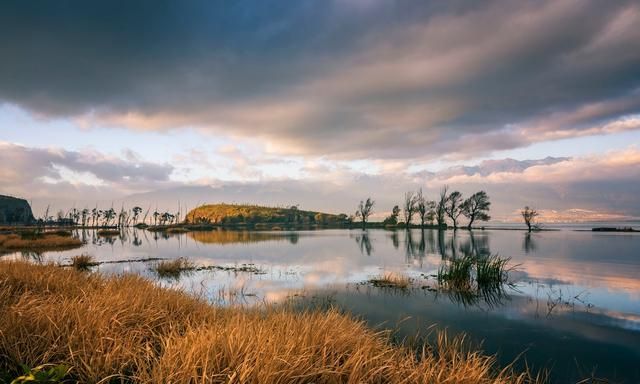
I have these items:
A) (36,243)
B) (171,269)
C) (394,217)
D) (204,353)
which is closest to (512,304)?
(204,353)

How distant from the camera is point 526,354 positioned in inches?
361

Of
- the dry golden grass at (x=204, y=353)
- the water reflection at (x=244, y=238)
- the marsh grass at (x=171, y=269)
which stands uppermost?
the dry golden grass at (x=204, y=353)

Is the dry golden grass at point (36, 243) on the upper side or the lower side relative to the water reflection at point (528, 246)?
upper

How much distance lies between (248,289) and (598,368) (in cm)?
1466

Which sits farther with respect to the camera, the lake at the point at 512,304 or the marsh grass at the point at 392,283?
the marsh grass at the point at 392,283

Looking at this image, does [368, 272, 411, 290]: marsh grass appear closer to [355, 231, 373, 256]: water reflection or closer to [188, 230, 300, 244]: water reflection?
[355, 231, 373, 256]: water reflection

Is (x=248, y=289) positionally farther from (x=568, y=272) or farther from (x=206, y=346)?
(x=568, y=272)

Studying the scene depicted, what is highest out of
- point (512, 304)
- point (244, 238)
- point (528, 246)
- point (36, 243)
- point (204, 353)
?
point (204, 353)

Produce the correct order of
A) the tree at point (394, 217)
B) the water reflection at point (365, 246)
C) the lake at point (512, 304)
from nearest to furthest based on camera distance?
the lake at point (512, 304) < the water reflection at point (365, 246) < the tree at point (394, 217)

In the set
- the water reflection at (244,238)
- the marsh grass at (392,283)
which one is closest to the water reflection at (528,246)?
the marsh grass at (392,283)

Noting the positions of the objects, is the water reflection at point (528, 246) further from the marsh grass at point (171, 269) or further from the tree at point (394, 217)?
the tree at point (394, 217)

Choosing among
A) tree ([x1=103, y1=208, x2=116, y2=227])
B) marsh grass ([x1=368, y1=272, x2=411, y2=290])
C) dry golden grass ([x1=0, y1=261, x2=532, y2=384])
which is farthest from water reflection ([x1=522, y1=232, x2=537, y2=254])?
tree ([x1=103, y1=208, x2=116, y2=227])

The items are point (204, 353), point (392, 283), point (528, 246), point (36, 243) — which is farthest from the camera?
point (36, 243)

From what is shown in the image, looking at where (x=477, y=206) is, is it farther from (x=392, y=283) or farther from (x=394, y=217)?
(x=392, y=283)
